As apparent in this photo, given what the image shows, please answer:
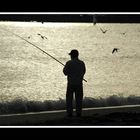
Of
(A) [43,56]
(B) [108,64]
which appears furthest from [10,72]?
(A) [43,56]

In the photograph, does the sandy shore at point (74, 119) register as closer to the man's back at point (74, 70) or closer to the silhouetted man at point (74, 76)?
the silhouetted man at point (74, 76)

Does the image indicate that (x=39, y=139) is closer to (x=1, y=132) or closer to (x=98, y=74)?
(x=1, y=132)

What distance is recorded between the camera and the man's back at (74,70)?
36.7 feet

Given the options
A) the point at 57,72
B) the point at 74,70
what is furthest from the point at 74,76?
the point at 57,72

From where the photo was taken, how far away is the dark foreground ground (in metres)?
10.2

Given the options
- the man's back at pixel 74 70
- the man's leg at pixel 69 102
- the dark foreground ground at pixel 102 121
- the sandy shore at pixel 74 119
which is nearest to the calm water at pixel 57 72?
the sandy shore at pixel 74 119

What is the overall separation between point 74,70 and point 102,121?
1312 millimetres

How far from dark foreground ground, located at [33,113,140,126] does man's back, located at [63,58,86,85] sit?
0.82 meters

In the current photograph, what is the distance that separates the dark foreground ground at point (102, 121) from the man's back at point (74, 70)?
2.70 feet

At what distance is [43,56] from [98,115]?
2480 inches

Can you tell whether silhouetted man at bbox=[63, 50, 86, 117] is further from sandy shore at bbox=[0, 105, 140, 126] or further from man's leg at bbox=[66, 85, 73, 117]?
sandy shore at bbox=[0, 105, 140, 126]

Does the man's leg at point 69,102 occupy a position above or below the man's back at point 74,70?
below

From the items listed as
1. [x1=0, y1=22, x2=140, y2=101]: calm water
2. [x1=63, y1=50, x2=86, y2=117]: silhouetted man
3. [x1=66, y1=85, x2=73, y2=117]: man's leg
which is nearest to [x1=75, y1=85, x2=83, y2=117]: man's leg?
[x1=63, y1=50, x2=86, y2=117]: silhouetted man

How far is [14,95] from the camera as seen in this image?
36.0 m
